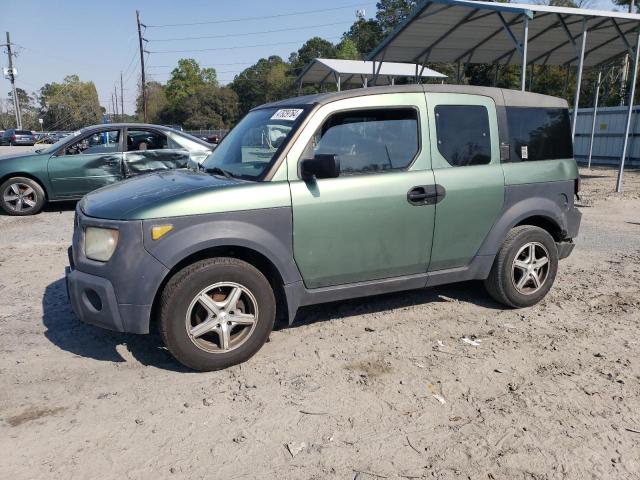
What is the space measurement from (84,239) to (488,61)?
16.1 metres

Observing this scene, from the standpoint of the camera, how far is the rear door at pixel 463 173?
4074 millimetres

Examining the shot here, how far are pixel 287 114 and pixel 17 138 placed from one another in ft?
160

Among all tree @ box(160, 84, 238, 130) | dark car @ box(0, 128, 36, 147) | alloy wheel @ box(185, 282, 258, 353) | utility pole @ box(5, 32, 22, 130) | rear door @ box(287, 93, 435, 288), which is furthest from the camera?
tree @ box(160, 84, 238, 130)

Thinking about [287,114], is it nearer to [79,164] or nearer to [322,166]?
[322,166]

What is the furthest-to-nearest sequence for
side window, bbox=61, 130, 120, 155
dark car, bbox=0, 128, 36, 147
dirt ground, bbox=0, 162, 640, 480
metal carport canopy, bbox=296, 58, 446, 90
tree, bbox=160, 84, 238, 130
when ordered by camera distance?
tree, bbox=160, 84, 238, 130, dark car, bbox=0, 128, 36, 147, metal carport canopy, bbox=296, 58, 446, 90, side window, bbox=61, 130, 120, 155, dirt ground, bbox=0, 162, 640, 480

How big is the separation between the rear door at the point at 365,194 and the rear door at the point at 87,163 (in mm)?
6599

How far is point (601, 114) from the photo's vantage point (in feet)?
62.8

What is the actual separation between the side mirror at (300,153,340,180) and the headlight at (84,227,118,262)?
1.33 meters

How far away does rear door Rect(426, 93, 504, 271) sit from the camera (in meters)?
4.07

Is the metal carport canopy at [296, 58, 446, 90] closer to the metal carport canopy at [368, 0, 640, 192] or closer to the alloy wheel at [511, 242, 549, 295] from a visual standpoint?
the metal carport canopy at [368, 0, 640, 192]

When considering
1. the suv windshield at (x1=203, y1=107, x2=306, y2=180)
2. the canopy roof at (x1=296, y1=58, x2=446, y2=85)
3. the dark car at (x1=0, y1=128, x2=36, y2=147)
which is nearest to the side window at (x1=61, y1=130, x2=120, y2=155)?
the suv windshield at (x1=203, y1=107, x2=306, y2=180)

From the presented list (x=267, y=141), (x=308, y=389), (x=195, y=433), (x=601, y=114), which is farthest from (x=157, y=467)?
(x=601, y=114)

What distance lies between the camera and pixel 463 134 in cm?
421

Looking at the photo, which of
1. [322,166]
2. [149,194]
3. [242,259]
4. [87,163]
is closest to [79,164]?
[87,163]
